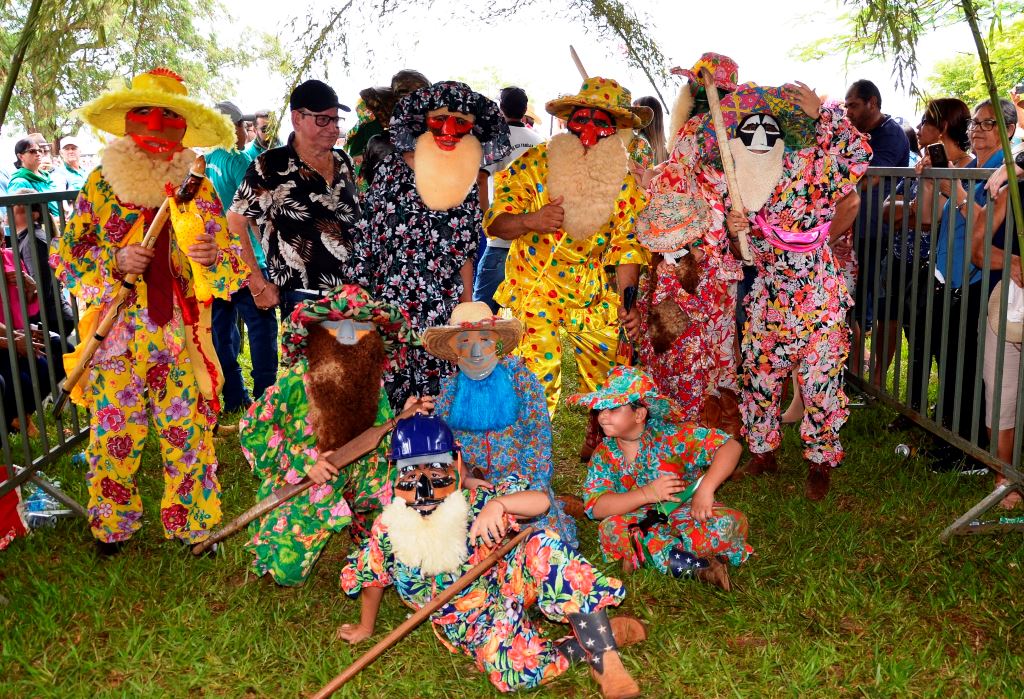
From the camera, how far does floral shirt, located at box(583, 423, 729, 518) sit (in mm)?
3930

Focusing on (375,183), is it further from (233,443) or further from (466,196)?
(233,443)

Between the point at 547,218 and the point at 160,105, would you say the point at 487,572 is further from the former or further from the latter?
the point at 160,105

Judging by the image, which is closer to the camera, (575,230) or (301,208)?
(301,208)

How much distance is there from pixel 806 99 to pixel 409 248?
2.06 metres

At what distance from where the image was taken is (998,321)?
14.4ft

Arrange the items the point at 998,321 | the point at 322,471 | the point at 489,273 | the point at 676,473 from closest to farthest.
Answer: the point at 322,471 → the point at 676,473 → the point at 998,321 → the point at 489,273

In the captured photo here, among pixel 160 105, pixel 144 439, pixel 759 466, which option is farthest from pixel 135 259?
pixel 759 466

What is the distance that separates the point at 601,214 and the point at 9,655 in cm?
323

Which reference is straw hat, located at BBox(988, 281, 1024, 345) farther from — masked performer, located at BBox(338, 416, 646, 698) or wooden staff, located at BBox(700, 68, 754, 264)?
masked performer, located at BBox(338, 416, 646, 698)

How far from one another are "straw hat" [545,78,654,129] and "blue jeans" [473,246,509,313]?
1.24m

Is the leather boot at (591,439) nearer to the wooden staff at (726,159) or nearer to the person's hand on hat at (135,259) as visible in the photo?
the wooden staff at (726,159)

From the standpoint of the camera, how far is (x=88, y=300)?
13.4 feet

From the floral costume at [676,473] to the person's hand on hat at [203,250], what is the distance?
187 centimetres

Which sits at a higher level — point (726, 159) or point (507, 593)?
point (726, 159)
